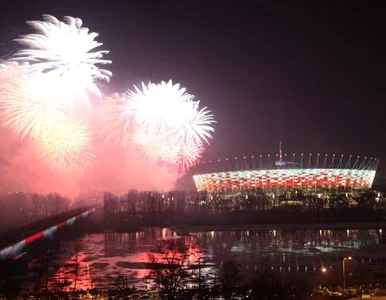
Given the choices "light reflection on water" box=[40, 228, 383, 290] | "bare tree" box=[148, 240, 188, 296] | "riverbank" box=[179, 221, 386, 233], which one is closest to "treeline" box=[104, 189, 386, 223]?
"riverbank" box=[179, 221, 386, 233]

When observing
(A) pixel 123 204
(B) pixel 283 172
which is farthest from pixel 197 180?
(A) pixel 123 204

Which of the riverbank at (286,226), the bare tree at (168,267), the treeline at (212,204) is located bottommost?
the bare tree at (168,267)

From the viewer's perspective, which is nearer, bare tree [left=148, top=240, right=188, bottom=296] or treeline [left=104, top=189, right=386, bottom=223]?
bare tree [left=148, top=240, right=188, bottom=296]

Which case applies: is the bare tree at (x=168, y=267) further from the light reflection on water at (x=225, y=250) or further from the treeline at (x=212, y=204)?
the treeline at (x=212, y=204)

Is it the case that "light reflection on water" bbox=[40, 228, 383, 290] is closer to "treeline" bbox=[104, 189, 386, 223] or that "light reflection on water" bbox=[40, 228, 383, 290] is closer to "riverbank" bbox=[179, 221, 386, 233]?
"riverbank" bbox=[179, 221, 386, 233]

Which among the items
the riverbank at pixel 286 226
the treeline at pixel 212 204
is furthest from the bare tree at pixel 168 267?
the treeline at pixel 212 204

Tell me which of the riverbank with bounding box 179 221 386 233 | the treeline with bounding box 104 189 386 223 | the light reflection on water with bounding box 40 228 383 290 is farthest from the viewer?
the treeline with bounding box 104 189 386 223

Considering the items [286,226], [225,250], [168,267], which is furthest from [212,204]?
[168,267]
